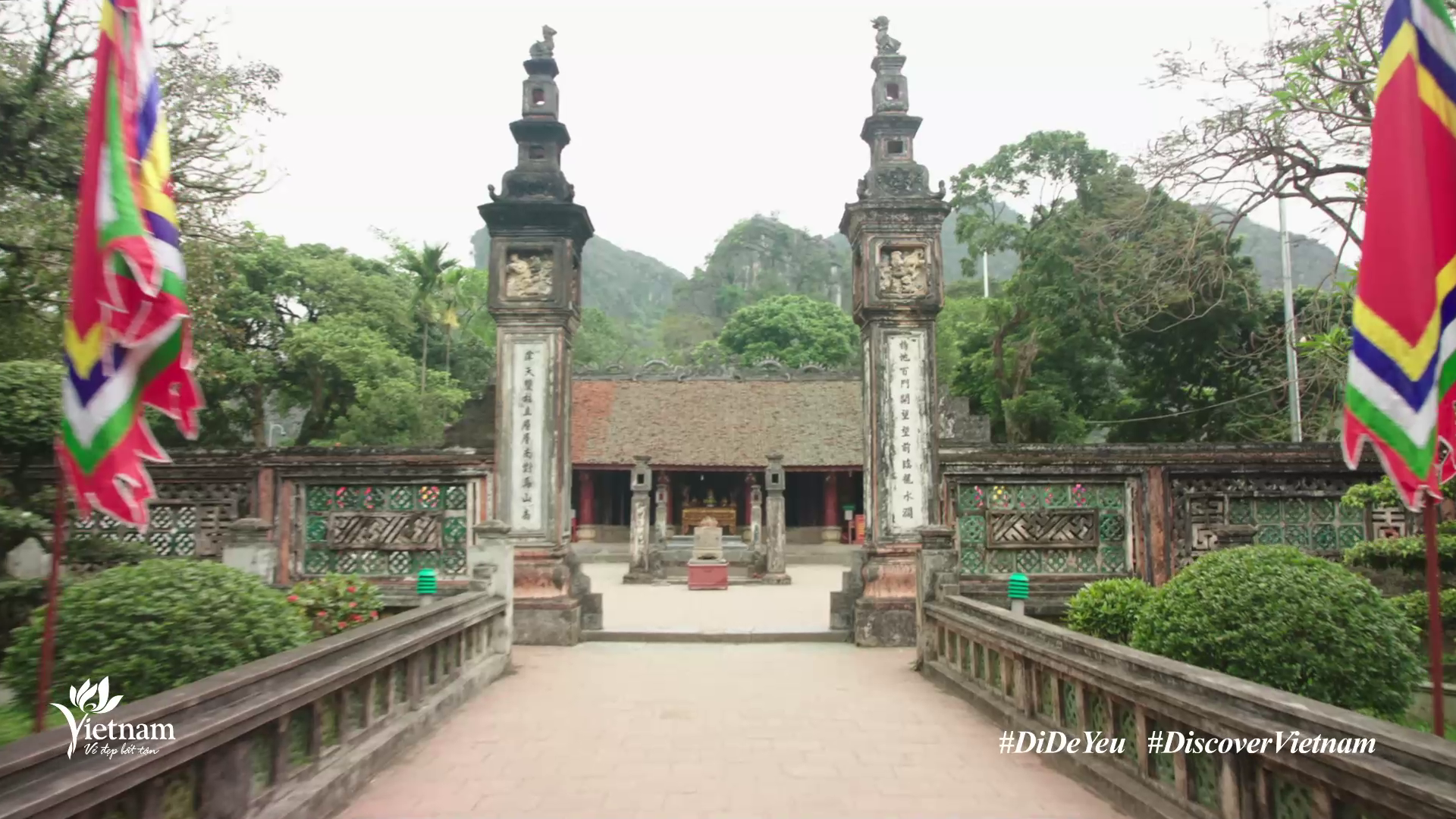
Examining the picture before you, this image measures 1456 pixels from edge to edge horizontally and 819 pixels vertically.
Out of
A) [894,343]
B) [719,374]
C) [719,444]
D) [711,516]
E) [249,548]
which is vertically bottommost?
[711,516]

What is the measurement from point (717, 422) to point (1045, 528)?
62.7 ft

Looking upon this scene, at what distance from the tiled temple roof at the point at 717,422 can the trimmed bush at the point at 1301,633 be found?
20839mm

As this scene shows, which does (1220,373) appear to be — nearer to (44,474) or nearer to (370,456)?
(370,456)

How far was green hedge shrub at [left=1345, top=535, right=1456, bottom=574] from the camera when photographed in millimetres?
5379

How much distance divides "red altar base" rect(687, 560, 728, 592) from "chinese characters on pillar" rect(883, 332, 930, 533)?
812 cm

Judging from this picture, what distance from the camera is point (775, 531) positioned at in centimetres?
1920

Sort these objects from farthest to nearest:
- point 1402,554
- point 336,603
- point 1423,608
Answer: point 336,603 → point 1402,554 → point 1423,608

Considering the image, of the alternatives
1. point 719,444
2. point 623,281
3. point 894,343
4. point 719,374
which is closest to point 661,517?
point 719,444

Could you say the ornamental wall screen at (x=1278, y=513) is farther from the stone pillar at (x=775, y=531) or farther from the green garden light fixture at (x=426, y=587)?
the stone pillar at (x=775, y=531)

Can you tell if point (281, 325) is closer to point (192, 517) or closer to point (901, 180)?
point (192, 517)

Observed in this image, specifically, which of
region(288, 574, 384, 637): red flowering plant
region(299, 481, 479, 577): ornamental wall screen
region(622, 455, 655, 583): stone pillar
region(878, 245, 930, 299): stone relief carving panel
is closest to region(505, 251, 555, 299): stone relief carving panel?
region(299, 481, 479, 577): ornamental wall screen

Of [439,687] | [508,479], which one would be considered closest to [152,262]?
[439,687]

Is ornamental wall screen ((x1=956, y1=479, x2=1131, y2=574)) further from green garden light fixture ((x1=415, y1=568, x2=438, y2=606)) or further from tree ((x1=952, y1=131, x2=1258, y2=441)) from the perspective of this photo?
tree ((x1=952, y1=131, x2=1258, y2=441))

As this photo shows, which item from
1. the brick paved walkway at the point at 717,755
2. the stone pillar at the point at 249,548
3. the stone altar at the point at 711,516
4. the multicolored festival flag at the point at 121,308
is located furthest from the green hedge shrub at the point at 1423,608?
the stone altar at the point at 711,516
